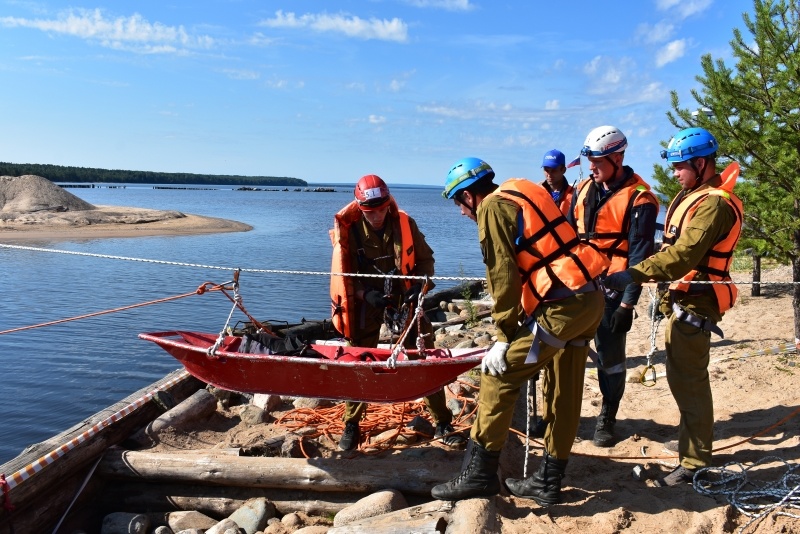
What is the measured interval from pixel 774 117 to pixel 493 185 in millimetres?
4704

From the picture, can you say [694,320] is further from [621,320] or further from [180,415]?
[180,415]

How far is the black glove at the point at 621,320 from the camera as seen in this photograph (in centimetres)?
Result: 486

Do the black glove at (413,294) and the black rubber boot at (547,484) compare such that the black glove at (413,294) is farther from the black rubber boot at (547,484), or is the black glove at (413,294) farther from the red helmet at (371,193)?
the black rubber boot at (547,484)

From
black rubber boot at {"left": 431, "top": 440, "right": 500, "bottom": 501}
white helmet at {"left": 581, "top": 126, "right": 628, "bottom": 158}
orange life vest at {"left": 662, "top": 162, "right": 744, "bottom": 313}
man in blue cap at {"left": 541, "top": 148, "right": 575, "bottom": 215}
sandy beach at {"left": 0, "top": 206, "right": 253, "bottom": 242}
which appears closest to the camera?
black rubber boot at {"left": 431, "top": 440, "right": 500, "bottom": 501}

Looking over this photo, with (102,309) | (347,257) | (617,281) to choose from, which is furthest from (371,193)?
(102,309)

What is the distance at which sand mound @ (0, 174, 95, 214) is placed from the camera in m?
32.6

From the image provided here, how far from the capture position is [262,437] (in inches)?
225

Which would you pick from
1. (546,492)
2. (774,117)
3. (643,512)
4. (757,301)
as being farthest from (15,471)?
(757,301)

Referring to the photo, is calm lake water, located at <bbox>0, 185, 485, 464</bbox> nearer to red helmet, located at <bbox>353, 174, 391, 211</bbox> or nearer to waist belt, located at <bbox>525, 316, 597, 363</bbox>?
red helmet, located at <bbox>353, 174, 391, 211</bbox>

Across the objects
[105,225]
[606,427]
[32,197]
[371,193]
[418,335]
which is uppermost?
[371,193]

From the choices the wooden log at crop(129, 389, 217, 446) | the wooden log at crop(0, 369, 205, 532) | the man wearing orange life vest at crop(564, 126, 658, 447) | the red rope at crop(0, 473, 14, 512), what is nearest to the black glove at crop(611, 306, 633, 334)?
the man wearing orange life vest at crop(564, 126, 658, 447)

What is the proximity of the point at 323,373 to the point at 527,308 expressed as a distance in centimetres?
160

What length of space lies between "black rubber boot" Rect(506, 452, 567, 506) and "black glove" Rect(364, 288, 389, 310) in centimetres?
177

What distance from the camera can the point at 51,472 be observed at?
4703 millimetres
